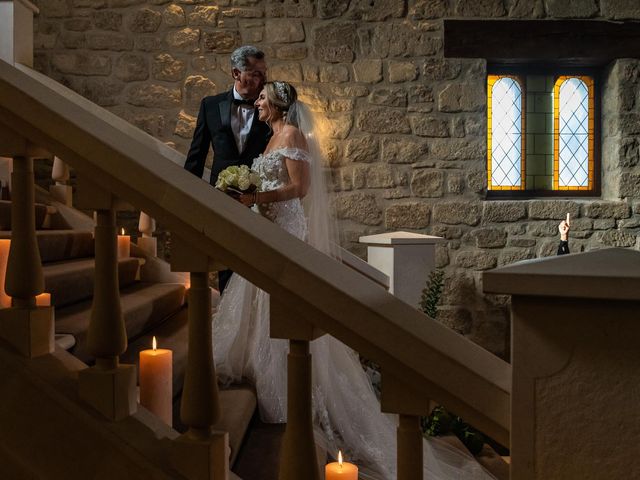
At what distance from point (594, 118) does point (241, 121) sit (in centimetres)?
363

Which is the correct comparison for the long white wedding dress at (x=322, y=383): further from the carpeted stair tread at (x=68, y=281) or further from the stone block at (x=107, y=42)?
the stone block at (x=107, y=42)

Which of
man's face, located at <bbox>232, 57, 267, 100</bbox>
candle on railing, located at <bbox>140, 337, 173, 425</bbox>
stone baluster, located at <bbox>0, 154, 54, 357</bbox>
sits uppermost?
man's face, located at <bbox>232, 57, 267, 100</bbox>

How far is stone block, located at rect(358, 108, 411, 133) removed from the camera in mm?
5027

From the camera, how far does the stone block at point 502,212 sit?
5121 millimetres

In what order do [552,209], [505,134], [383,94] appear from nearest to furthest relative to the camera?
[383,94], [552,209], [505,134]

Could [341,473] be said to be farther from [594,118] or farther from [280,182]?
[594,118]

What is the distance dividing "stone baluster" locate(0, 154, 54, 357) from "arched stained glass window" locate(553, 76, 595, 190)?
5063 mm

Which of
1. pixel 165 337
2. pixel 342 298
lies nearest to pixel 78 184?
pixel 342 298

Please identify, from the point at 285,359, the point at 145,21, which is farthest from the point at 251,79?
the point at 145,21

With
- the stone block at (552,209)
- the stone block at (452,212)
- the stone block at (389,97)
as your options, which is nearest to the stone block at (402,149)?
the stone block at (389,97)

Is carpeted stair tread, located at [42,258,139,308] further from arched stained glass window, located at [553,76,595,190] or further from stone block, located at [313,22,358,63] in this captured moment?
arched stained glass window, located at [553,76,595,190]

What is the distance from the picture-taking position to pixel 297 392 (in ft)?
3.01

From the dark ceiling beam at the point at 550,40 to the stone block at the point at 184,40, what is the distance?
2.12m

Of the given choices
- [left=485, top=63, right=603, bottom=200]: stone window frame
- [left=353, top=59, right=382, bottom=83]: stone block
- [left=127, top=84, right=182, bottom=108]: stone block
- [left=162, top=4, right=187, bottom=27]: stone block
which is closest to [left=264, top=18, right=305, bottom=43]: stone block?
[left=353, top=59, right=382, bottom=83]: stone block
